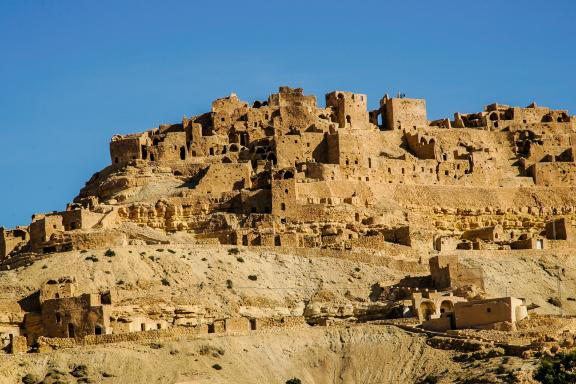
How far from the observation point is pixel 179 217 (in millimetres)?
95125

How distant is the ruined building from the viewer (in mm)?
91562

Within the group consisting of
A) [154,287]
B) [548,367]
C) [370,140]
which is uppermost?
[370,140]

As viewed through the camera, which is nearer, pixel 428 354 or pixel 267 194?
pixel 428 354

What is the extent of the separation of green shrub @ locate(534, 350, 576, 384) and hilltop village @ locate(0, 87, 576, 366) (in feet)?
17.1

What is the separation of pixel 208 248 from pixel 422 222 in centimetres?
1783

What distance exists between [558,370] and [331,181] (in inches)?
1384

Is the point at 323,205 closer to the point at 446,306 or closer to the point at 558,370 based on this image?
the point at 446,306

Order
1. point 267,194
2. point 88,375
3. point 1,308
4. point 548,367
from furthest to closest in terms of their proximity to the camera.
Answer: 1. point 267,194
2. point 1,308
3. point 88,375
4. point 548,367

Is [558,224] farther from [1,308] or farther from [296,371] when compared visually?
[1,308]

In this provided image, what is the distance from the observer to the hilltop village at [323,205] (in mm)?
76188

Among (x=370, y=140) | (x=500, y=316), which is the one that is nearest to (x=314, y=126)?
(x=370, y=140)

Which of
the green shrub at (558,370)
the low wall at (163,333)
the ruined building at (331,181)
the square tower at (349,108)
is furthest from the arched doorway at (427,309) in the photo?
the square tower at (349,108)

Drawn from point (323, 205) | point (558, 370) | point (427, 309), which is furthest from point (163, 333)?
point (323, 205)

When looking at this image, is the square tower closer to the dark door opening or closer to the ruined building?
the ruined building
